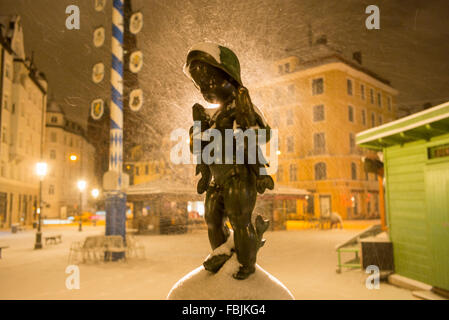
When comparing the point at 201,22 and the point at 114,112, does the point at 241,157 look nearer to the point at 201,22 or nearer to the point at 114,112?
the point at 201,22

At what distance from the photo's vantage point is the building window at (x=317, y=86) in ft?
88.6

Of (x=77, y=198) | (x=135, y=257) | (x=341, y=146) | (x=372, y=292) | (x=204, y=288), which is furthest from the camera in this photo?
(x=77, y=198)

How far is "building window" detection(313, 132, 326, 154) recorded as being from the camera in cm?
2819

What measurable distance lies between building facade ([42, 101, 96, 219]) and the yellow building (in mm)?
22567

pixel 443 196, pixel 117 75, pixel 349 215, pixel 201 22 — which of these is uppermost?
pixel 117 75

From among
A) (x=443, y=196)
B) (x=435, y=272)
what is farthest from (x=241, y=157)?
(x=435, y=272)

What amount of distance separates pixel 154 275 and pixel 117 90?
453cm

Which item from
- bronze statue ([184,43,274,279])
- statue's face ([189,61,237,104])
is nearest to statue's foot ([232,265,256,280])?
bronze statue ([184,43,274,279])

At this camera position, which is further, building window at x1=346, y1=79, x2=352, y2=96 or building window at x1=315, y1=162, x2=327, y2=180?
building window at x1=315, y1=162, x2=327, y2=180

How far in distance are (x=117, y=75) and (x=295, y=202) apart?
22.1m

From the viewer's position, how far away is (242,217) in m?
2.26

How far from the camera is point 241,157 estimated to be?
2.29 metres

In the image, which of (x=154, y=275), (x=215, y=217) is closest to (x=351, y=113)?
(x=154, y=275)

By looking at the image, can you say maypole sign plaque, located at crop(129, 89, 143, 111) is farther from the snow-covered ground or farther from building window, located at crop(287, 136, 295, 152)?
building window, located at crop(287, 136, 295, 152)
